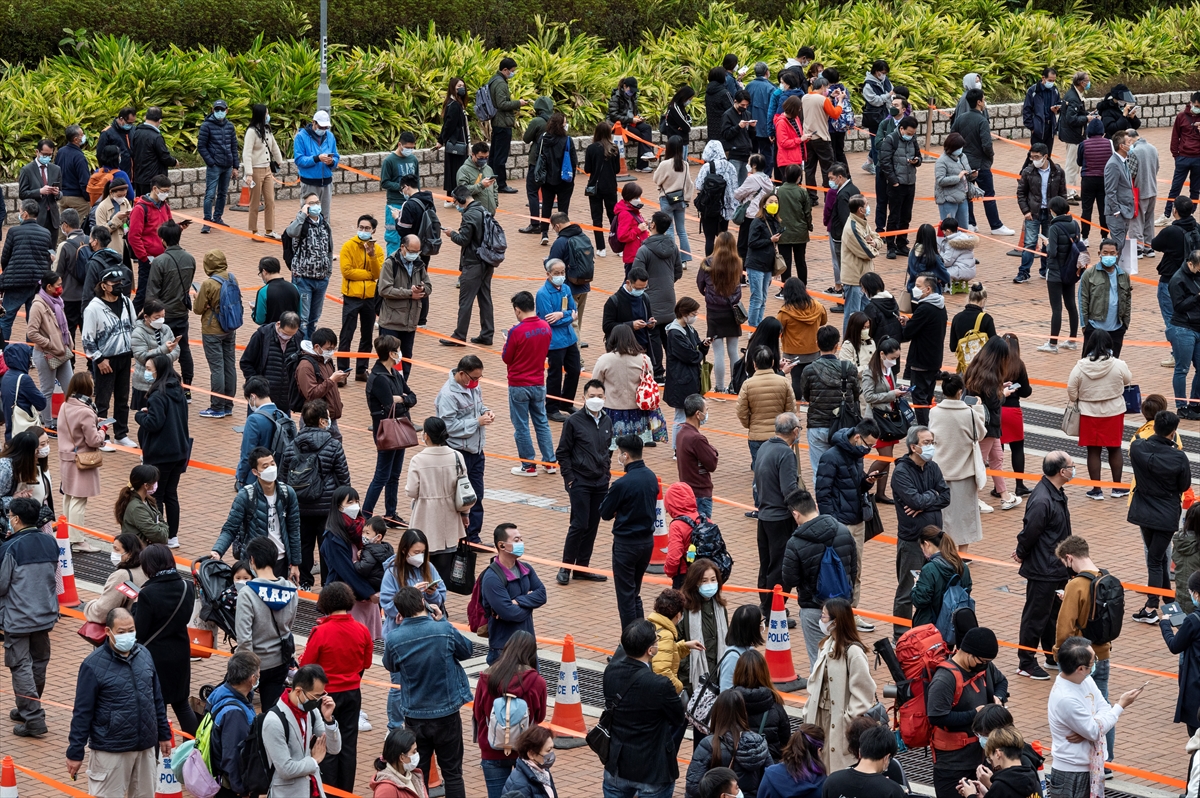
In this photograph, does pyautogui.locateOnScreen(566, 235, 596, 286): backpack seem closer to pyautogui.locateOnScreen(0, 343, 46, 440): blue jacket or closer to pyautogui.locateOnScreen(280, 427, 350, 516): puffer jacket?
pyautogui.locateOnScreen(0, 343, 46, 440): blue jacket

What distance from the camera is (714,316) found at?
1842 cm

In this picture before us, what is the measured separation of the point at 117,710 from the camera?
10578 millimetres

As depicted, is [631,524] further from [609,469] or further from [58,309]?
[58,309]

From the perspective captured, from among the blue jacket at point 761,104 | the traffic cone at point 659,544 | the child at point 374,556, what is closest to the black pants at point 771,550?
the traffic cone at point 659,544

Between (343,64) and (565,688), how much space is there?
1848 centimetres

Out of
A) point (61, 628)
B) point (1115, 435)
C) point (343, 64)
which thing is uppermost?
point (343, 64)

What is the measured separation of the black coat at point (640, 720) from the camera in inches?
407

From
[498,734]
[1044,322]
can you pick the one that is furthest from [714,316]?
[498,734]

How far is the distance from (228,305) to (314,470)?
415 centimetres

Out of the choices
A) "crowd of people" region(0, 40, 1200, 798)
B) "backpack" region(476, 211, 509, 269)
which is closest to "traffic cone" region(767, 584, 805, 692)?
"crowd of people" region(0, 40, 1200, 798)

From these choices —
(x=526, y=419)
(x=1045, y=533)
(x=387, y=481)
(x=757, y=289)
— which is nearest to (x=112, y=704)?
(x=387, y=481)

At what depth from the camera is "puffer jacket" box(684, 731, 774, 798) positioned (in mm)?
9930

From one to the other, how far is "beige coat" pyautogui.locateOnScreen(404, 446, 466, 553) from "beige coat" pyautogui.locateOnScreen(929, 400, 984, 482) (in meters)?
3.83

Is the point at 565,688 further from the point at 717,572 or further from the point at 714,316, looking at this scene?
the point at 714,316
